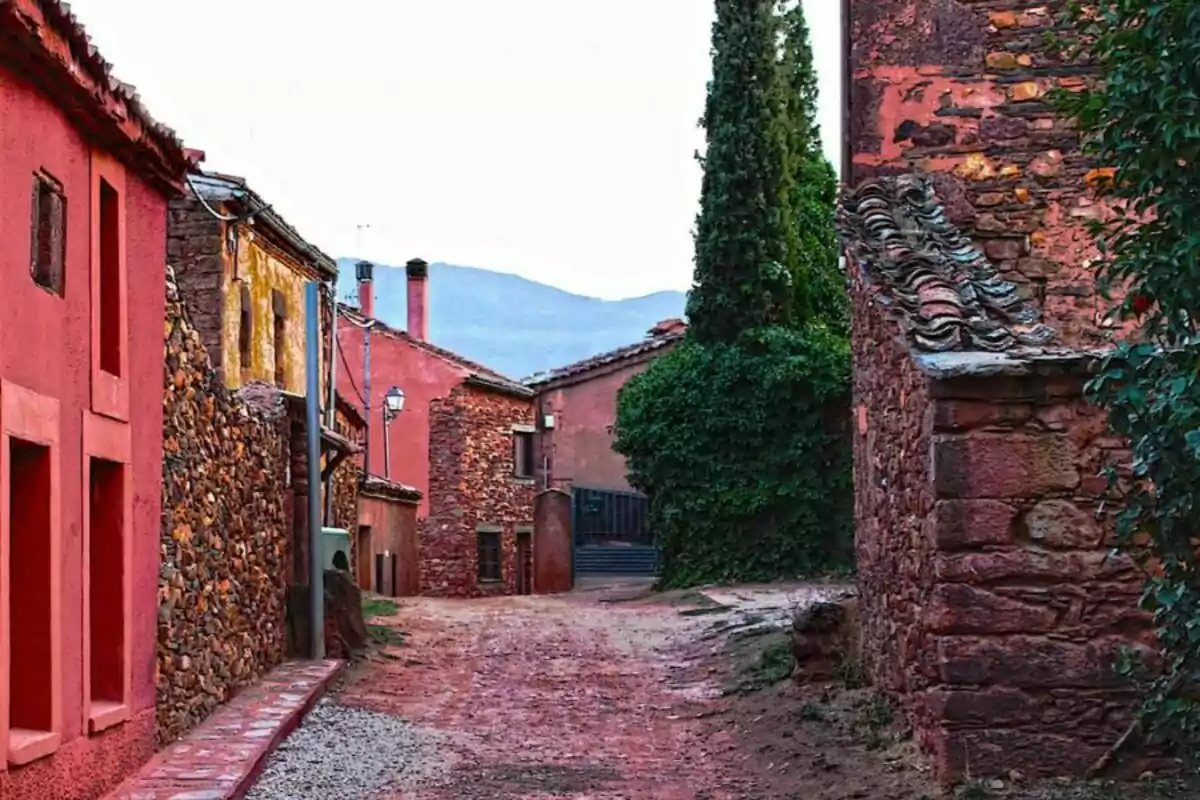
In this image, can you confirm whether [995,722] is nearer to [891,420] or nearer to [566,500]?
[891,420]

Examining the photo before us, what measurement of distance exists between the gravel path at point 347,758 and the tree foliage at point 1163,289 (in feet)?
14.0

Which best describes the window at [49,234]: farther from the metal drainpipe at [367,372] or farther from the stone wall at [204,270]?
the metal drainpipe at [367,372]

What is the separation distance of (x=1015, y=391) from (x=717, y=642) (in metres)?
7.75

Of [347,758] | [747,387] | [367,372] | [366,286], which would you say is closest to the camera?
[347,758]

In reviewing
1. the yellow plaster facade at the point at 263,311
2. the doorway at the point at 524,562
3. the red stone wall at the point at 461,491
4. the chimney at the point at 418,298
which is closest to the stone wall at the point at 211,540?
the yellow plaster facade at the point at 263,311

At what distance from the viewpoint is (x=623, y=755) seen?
933cm

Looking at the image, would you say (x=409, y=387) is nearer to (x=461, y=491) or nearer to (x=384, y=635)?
(x=461, y=491)

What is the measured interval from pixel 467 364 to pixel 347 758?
Result: 2502 cm

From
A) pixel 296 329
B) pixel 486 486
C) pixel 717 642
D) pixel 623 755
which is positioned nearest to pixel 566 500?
pixel 486 486

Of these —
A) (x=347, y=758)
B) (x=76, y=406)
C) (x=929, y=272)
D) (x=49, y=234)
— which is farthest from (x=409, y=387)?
(x=49, y=234)

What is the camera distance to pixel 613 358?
111ft

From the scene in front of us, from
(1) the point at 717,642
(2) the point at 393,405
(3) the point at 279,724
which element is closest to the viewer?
(3) the point at 279,724

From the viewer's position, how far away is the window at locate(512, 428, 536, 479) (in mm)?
35312

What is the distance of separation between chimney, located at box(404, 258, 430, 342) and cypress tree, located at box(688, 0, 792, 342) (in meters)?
16.1
